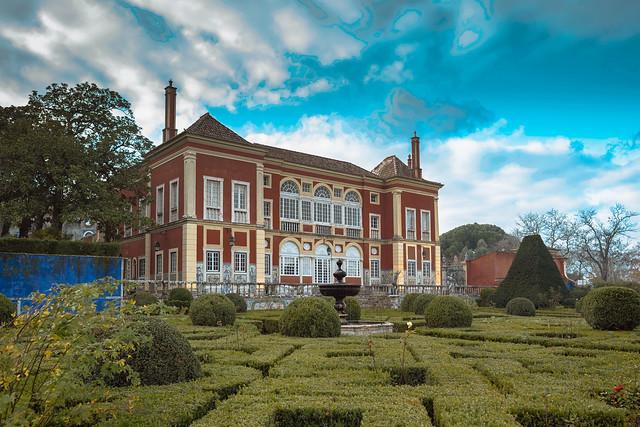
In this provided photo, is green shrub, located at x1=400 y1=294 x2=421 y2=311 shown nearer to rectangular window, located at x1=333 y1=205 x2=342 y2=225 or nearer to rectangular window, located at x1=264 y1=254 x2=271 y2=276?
rectangular window, located at x1=264 y1=254 x2=271 y2=276

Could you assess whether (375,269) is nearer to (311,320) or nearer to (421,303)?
(421,303)

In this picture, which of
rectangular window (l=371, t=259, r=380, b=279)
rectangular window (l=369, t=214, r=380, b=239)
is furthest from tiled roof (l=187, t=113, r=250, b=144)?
rectangular window (l=371, t=259, r=380, b=279)

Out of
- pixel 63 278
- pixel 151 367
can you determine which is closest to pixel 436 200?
pixel 63 278

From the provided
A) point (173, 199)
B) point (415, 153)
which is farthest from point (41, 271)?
point (415, 153)

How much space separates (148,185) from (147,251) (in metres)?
3.84

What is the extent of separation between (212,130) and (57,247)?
12.7 meters

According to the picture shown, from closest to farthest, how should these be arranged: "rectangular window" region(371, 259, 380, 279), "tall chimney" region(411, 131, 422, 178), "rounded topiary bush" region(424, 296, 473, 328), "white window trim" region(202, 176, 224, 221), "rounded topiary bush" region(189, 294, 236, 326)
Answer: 1. "rounded topiary bush" region(424, 296, 473, 328)
2. "rounded topiary bush" region(189, 294, 236, 326)
3. "white window trim" region(202, 176, 224, 221)
4. "rectangular window" region(371, 259, 380, 279)
5. "tall chimney" region(411, 131, 422, 178)

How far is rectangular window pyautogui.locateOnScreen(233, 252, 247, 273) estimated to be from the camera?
30297 mm

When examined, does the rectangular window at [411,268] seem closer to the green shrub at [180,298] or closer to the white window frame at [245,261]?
the white window frame at [245,261]

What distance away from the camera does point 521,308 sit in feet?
72.7

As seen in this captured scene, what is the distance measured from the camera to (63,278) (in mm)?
18859

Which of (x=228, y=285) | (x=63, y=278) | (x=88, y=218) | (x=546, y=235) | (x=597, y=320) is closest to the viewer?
(x=597, y=320)

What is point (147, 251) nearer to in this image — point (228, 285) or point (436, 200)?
point (228, 285)

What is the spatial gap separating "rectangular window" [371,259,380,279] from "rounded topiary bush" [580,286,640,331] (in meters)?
25.3
